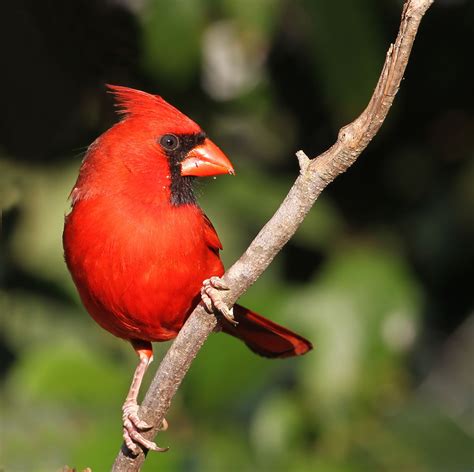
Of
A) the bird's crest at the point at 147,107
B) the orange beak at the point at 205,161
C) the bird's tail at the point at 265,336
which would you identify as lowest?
the bird's tail at the point at 265,336

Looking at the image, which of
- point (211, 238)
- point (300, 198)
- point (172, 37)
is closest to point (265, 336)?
point (211, 238)

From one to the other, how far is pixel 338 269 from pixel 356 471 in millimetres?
853

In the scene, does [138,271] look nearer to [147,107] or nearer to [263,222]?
[147,107]

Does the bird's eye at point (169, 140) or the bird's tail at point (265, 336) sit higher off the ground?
the bird's eye at point (169, 140)

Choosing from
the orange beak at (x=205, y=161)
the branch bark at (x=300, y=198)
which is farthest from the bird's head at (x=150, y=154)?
the branch bark at (x=300, y=198)

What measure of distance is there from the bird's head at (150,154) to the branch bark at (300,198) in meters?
0.54

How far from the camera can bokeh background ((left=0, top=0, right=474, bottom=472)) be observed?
384cm

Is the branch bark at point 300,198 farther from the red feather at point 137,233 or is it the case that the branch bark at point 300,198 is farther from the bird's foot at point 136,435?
the red feather at point 137,233

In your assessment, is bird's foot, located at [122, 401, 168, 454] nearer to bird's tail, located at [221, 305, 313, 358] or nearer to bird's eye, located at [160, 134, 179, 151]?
bird's tail, located at [221, 305, 313, 358]

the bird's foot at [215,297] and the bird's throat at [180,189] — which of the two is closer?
the bird's foot at [215,297]

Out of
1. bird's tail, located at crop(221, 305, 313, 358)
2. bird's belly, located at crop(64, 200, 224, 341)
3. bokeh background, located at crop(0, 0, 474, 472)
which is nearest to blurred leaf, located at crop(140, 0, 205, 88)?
bokeh background, located at crop(0, 0, 474, 472)

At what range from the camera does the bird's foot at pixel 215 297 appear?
2.43 meters

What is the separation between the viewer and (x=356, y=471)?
3818 mm

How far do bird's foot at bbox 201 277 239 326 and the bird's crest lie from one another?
1.92ft
